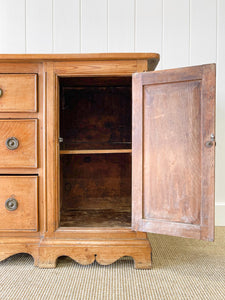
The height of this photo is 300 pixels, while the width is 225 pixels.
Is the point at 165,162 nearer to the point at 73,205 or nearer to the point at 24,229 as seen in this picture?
the point at 24,229

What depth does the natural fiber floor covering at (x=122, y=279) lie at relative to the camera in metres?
0.93

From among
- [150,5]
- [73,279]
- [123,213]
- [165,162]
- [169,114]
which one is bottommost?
[73,279]

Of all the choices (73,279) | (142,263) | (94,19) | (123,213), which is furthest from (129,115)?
(73,279)

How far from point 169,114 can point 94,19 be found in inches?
40.2

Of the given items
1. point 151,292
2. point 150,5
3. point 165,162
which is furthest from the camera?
point 150,5

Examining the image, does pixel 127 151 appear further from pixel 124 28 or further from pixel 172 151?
pixel 124 28

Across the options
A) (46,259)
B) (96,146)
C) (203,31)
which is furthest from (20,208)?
(203,31)

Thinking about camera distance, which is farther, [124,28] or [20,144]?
[124,28]

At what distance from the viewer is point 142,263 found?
1.10 m

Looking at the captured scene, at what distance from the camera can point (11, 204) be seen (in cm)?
112

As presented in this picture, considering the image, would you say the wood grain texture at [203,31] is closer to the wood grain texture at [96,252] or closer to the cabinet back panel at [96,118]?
the cabinet back panel at [96,118]

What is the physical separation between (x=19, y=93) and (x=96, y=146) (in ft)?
1.92

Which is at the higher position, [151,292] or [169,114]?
[169,114]

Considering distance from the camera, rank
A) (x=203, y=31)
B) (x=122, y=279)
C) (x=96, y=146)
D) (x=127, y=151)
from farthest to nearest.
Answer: (x=203, y=31), (x=96, y=146), (x=127, y=151), (x=122, y=279)
